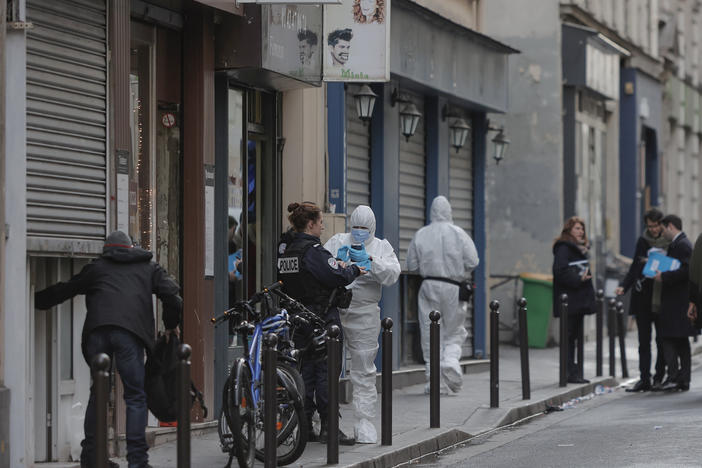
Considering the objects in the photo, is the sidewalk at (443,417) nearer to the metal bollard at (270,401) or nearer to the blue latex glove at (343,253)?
the metal bollard at (270,401)

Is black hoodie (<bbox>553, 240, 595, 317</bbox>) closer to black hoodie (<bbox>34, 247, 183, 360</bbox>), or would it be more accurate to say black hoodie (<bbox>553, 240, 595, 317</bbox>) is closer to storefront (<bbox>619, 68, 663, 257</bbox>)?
black hoodie (<bbox>34, 247, 183, 360</bbox>)

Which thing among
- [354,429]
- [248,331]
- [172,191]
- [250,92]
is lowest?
[354,429]

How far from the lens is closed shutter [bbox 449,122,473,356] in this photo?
19.9 meters

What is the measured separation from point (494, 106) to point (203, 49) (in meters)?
8.65

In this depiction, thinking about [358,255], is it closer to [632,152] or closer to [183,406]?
[183,406]

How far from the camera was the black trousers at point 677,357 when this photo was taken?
16.1 m

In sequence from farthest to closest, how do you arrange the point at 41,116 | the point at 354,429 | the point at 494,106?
the point at 494,106, the point at 354,429, the point at 41,116

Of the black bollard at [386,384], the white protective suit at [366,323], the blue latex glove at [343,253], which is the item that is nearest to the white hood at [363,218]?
the white protective suit at [366,323]

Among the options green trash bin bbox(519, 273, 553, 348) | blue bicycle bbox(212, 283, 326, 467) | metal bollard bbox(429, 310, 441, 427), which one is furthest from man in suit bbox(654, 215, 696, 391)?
green trash bin bbox(519, 273, 553, 348)

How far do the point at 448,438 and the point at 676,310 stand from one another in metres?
4.83

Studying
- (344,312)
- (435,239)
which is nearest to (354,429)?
(344,312)

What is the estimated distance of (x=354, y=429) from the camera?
1151 centimetres

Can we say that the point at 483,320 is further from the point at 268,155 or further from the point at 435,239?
the point at 268,155

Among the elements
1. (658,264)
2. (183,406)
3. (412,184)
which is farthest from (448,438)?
(412,184)
